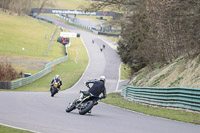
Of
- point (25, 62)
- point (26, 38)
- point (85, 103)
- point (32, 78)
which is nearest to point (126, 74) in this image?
point (25, 62)

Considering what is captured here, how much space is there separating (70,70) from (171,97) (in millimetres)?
49738

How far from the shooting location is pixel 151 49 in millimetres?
36188

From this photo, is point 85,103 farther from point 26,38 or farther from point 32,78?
point 26,38

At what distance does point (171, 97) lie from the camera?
792 inches

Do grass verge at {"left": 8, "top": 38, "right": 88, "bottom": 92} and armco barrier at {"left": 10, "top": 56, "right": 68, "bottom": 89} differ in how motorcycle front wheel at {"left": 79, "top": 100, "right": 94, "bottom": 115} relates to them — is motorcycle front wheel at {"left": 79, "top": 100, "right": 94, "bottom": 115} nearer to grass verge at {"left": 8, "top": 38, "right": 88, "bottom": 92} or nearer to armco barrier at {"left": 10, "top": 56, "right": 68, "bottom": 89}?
armco barrier at {"left": 10, "top": 56, "right": 68, "bottom": 89}

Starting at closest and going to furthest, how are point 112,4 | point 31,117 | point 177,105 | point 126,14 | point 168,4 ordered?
point 31,117 → point 177,105 → point 168,4 → point 112,4 → point 126,14

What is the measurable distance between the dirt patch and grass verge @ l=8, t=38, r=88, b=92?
2.39m

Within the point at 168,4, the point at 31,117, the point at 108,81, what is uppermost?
the point at 168,4

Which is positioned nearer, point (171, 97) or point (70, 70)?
point (171, 97)

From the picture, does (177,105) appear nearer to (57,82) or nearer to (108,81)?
(57,82)

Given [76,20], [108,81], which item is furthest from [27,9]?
[108,81]

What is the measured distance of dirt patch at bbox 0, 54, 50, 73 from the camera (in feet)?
206

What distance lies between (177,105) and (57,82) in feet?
38.0

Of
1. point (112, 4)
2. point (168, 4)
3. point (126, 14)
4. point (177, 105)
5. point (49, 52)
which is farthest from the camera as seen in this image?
point (49, 52)
